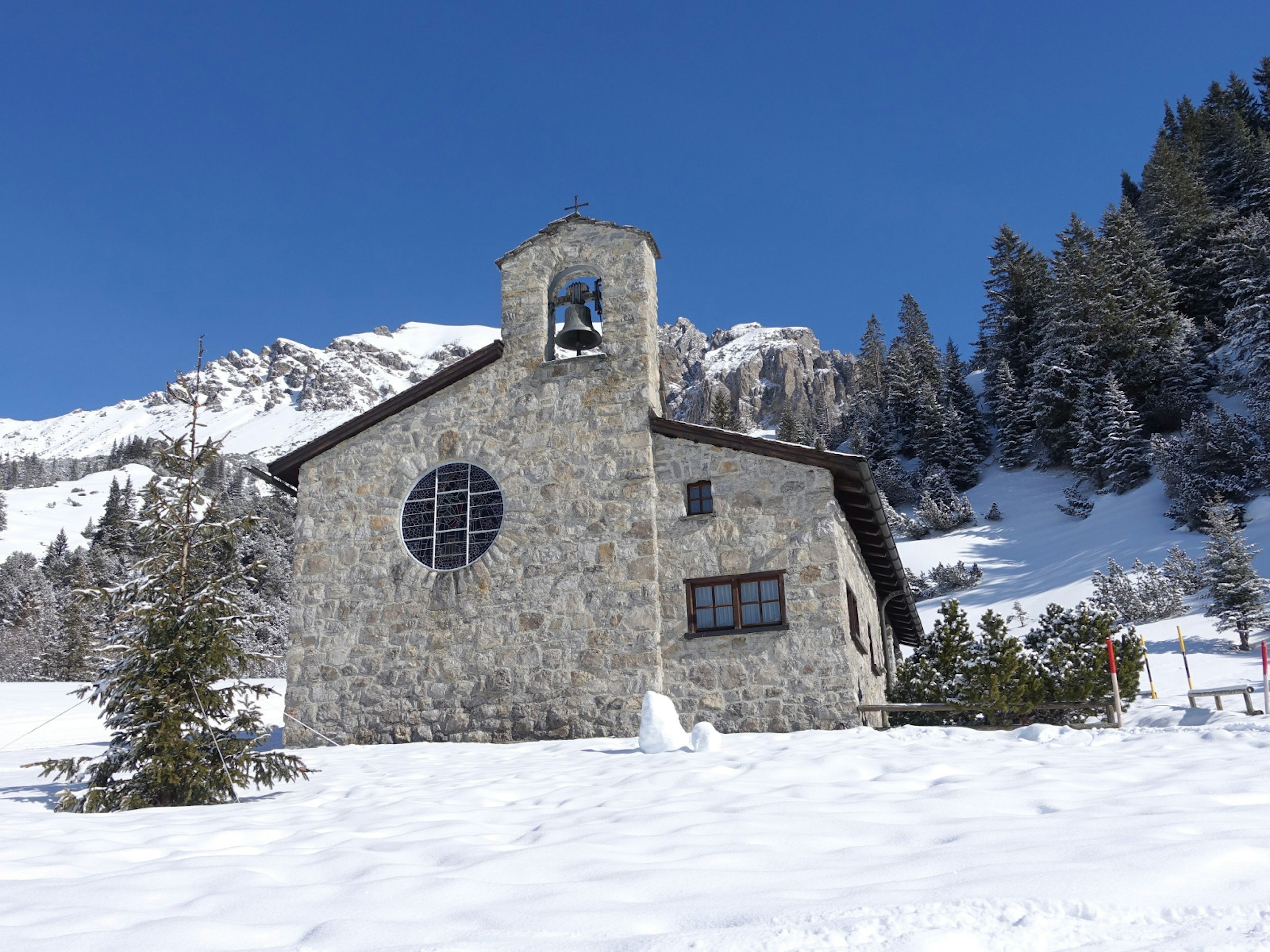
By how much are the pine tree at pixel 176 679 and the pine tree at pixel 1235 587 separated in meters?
22.1

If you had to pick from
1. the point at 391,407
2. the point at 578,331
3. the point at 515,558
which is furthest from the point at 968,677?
the point at 391,407

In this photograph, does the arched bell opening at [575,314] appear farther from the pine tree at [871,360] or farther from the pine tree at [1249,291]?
the pine tree at [871,360]

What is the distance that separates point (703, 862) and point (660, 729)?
6100mm

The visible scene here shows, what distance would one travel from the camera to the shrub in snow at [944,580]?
33438mm

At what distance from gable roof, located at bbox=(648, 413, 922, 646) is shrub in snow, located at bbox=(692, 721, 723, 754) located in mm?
4047

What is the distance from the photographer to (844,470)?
12.9 meters

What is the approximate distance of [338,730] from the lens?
1380 cm

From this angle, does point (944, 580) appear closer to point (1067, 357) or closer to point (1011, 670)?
point (1067, 357)

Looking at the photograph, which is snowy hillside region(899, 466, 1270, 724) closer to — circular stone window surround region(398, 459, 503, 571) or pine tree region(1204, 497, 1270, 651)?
pine tree region(1204, 497, 1270, 651)

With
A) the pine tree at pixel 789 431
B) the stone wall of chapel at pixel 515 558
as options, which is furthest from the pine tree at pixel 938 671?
the pine tree at pixel 789 431

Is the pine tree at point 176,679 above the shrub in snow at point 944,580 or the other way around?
the other way around

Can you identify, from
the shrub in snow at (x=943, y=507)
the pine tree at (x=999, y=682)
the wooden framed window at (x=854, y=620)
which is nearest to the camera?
the pine tree at (x=999, y=682)

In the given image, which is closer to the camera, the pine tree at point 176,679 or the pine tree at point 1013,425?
the pine tree at point 176,679

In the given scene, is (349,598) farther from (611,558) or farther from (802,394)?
(802,394)
